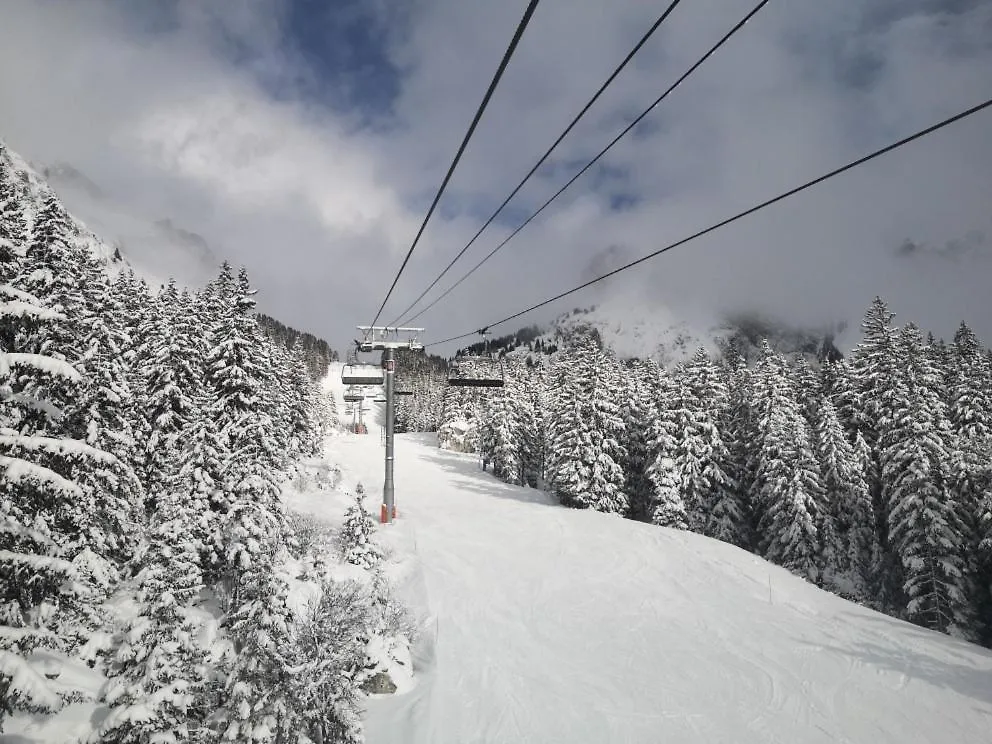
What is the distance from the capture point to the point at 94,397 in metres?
16.7

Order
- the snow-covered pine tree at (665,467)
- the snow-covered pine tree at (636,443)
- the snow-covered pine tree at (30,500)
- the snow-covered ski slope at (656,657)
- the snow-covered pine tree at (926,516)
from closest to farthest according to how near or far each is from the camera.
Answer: the snow-covered pine tree at (30,500) < the snow-covered ski slope at (656,657) < the snow-covered pine tree at (926,516) < the snow-covered pine tree at (665,467) < the snow-covered pine tree at (636,443)

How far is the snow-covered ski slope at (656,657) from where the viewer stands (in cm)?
1078

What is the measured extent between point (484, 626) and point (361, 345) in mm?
15845

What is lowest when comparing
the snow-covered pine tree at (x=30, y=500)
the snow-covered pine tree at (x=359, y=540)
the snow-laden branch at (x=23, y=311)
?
the snow-covered pine tree at (x=359, y=540)

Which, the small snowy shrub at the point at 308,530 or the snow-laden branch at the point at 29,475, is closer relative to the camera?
the snow-laden branch at the point at 29,475

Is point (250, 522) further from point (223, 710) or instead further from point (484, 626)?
point (223, 710)

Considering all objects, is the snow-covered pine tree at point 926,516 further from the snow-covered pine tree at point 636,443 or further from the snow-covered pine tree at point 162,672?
the snow-covered pine tree at point 162,672

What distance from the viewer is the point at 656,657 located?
14031 mm

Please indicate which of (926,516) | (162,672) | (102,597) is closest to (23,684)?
(162,672)

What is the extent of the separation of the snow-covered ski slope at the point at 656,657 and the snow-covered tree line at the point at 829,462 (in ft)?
40.2

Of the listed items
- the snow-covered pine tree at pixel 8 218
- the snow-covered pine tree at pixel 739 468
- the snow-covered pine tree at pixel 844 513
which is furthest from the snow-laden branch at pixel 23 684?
the snow-covered pine tree at pixel 739 468

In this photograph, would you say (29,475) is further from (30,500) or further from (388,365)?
(388,365)

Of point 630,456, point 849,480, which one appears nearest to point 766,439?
point 849,480

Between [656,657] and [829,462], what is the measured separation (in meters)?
25.2
